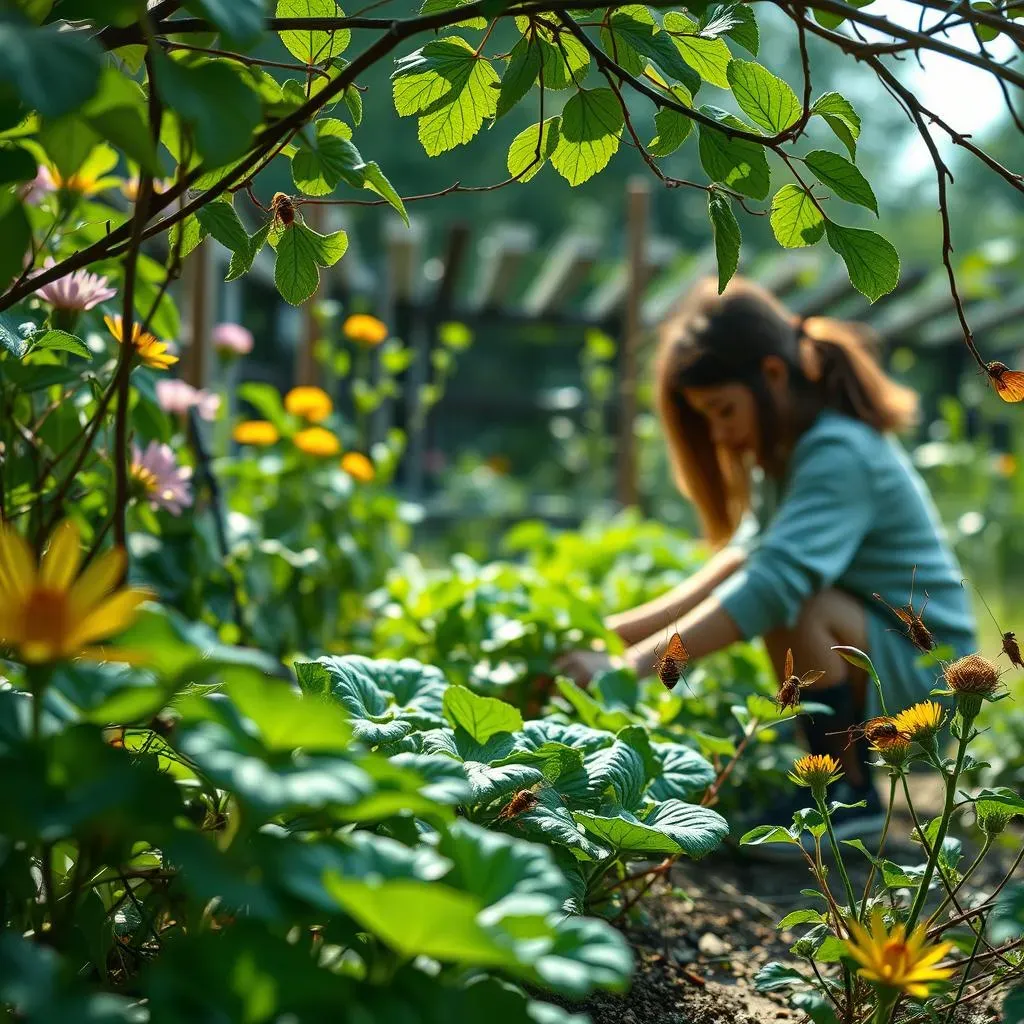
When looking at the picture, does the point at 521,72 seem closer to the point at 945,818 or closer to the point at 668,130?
the point at 668,130

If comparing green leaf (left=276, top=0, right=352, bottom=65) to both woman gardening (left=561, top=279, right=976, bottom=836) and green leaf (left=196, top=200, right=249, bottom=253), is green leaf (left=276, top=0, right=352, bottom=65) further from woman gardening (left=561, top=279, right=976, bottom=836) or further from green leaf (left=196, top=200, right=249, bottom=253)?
woman gardening (left=561, top=279, right=976, bottom=836)

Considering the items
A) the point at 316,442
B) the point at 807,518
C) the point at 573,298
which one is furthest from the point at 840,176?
the point at 573,298

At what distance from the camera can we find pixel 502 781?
2.64ft

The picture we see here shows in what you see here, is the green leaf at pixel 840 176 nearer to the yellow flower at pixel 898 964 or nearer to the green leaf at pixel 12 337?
the yellow flower at pixel 898 964

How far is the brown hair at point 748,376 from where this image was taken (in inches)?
78.9

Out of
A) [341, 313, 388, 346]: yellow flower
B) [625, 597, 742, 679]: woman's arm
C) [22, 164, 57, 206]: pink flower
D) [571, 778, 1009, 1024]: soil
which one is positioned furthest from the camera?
[341, 313, 388, 346]: yellow flower

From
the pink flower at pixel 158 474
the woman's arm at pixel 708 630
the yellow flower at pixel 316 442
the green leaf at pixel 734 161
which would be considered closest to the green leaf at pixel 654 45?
the green leaf at pixel 734 161

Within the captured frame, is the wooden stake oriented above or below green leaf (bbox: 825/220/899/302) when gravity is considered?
above

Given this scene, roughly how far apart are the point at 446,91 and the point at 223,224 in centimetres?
22

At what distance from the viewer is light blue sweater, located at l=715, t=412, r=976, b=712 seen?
180 centimetres

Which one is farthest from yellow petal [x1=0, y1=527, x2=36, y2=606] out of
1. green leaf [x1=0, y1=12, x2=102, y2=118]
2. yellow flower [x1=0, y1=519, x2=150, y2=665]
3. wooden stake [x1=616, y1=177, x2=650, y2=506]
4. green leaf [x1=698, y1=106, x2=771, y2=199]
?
wooden stake [x1=616, y1=177, x2=650, y2=506]

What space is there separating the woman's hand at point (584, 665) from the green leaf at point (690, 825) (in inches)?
21.6

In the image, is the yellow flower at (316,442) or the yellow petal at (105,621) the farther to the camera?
the yellow flower at (316,442)

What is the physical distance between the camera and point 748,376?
6.61ft
